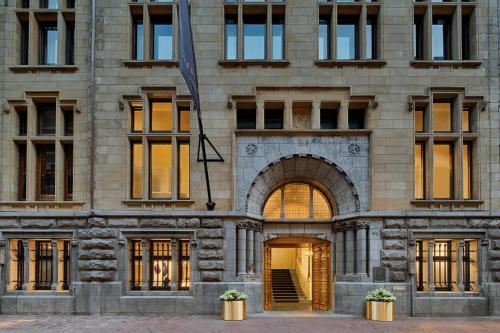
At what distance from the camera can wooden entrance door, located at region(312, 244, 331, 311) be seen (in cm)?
2230

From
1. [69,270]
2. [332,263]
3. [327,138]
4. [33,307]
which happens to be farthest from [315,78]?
[33,307]

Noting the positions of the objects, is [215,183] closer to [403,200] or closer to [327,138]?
[327,138]

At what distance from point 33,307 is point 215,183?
29.7 feet

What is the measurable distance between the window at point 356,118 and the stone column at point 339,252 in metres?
4.65

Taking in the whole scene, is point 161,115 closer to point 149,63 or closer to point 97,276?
point 149,63

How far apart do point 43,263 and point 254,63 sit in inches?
490

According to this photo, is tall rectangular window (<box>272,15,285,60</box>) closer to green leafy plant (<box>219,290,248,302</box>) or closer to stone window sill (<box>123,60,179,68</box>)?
stone window sill (<box>123,60,179,68</box>)

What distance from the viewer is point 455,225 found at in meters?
20.8

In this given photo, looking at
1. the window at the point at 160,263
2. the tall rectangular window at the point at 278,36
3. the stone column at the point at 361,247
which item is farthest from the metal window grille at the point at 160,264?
the tall rectangular window at the point at 278,36

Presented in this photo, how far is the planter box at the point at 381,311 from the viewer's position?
19156 mm

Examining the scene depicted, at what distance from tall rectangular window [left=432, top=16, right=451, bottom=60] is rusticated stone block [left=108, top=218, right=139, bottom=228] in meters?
14.7

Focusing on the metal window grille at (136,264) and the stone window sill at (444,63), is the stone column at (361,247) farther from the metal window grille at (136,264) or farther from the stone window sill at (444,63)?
the metal window grille at (136,264)

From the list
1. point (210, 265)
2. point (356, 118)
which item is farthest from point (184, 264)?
point (356, 118)

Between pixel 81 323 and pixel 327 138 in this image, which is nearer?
pixel 81 323
